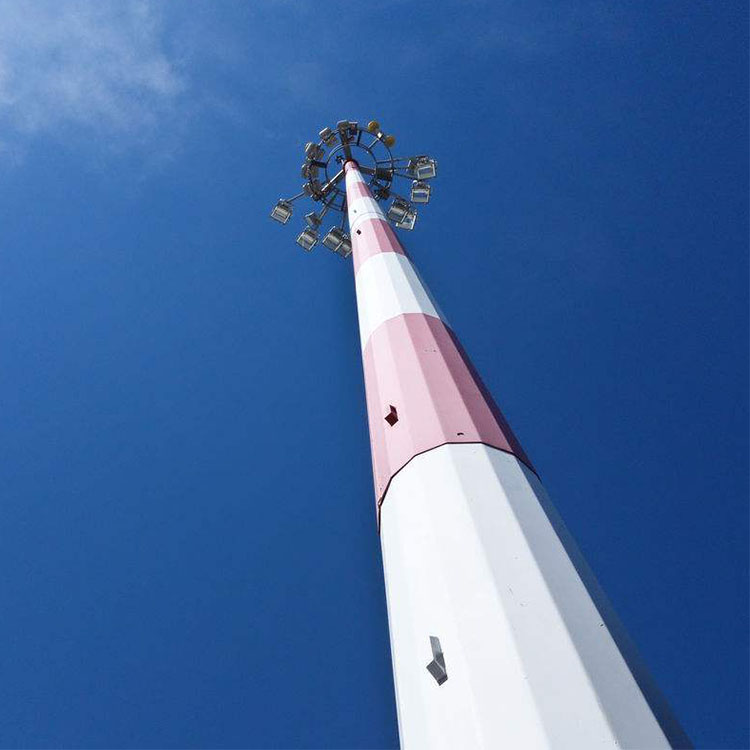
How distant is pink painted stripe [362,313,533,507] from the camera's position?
3580mm

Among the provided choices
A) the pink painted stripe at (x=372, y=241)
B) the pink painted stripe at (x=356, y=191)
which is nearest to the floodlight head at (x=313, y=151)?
the pink painted stripe at (x=356, y=191)

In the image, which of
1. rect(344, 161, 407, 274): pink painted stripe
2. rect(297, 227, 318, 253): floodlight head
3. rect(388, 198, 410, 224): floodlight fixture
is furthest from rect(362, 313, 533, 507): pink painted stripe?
rect(388, 198, 410, 224): floodlight fixture

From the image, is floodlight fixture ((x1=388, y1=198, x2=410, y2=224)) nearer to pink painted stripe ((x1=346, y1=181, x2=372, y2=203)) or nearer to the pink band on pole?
pink painted stripe ((x1=346, y1=181, x2=372, y2=203))

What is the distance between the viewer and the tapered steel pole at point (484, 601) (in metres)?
1.99

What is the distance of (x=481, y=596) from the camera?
A: 96.1 inches

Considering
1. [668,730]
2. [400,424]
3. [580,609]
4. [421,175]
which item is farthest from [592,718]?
[421,175]

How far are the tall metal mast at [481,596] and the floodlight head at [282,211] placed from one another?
7767 mm

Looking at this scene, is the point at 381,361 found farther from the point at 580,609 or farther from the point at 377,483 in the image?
the point at 580,609

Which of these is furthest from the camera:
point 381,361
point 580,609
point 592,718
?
point 381,361

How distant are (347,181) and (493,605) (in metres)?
10.8

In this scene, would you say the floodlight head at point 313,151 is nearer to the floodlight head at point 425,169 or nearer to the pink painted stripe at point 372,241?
the floodlight head at point 425,169

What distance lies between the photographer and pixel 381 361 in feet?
15.9

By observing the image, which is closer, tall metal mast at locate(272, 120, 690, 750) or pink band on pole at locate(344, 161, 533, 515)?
tall metal mast at locate(272, 120, 690, 750)

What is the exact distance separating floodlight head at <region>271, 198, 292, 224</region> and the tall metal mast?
777 centimetres
